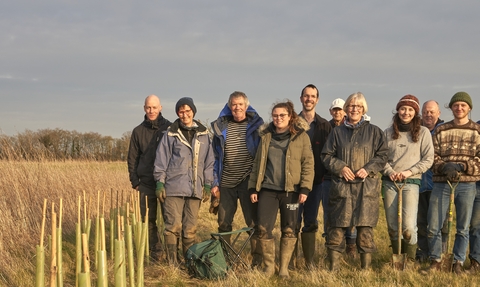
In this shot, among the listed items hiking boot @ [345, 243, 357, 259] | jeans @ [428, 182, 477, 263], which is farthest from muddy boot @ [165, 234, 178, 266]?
jeans @ [428, 182, 477, 263]

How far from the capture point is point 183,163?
6121 millimetres

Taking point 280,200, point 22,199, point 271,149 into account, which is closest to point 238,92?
point 271,149

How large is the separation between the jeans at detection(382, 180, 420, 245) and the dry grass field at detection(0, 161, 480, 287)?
0.44 meters

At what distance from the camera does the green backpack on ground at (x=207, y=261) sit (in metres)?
5.44

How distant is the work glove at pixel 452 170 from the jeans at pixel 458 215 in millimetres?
204

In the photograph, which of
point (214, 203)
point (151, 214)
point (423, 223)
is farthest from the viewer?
point (151, 214)

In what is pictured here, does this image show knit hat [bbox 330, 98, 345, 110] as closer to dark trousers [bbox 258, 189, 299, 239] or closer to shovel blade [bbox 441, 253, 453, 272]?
dark trousers [bbox 258, 189, 299, 239]

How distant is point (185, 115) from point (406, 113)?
283 centimetres

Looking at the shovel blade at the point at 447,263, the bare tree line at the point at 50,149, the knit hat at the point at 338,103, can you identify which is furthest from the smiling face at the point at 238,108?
the bare tree line at the point at 50,149

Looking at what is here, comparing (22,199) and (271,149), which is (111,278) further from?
(22,199)

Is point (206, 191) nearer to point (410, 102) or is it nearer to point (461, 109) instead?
point (410, 102)

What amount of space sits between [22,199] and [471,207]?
25.1 ft

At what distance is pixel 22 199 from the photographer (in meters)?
8.72

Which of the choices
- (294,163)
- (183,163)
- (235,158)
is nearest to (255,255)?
(235,158)
